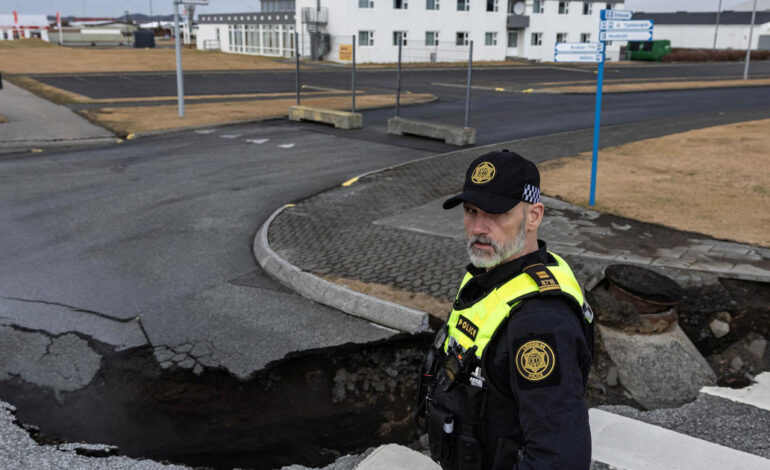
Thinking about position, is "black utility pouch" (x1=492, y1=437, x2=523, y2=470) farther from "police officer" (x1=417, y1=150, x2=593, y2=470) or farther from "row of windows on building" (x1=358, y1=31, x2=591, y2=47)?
"row of windows on building" (x1=358, y1=31, x2=591, y2=47)

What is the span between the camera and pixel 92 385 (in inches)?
209

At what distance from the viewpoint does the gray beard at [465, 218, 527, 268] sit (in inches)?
98.7

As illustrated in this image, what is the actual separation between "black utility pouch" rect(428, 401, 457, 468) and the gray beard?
0.60 m

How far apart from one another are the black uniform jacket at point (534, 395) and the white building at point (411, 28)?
45383 millimetres

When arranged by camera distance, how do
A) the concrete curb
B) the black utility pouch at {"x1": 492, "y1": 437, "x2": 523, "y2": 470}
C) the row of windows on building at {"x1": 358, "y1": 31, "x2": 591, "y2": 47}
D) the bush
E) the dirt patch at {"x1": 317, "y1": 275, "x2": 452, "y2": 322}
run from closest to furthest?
the black utility pouch at {"x1": 492, "y1": 437, "x2": 523, "y2": 470} → the concrete curb → the dirt patch at {"x1": 317, "y1": 275, "x2": 452, "y2": 322} → the row of windows on building at {"x1": 358, "y1": 31, "x2": 591, "y2": 47} → the bush

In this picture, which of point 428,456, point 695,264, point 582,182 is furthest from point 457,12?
point 428,456

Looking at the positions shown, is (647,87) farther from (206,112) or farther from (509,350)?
(509,350)

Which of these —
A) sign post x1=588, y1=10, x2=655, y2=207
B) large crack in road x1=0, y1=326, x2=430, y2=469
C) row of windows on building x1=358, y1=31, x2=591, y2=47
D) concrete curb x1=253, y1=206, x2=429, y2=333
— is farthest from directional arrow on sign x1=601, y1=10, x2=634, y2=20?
row of windows on building x1=358, y1=31, x2=591, y2=47

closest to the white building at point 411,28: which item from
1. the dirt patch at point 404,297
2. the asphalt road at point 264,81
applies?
the asphalt road at point 264,81

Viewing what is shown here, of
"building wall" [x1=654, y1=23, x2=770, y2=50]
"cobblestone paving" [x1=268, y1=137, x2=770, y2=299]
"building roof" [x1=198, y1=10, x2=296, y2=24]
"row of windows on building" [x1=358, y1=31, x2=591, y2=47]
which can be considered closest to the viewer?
"cobblestone paving" [x1=268, y1=137, x2=770, y2=299]

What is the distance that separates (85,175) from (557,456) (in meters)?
12.2

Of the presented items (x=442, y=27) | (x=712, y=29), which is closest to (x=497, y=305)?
(x=442, y=27)

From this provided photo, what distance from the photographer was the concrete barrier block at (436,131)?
15.4m

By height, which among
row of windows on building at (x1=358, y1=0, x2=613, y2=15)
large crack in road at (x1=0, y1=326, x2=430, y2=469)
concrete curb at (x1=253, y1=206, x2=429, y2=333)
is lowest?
large crack in road at (x1=0, y1=326, x2=430, y2=469)
